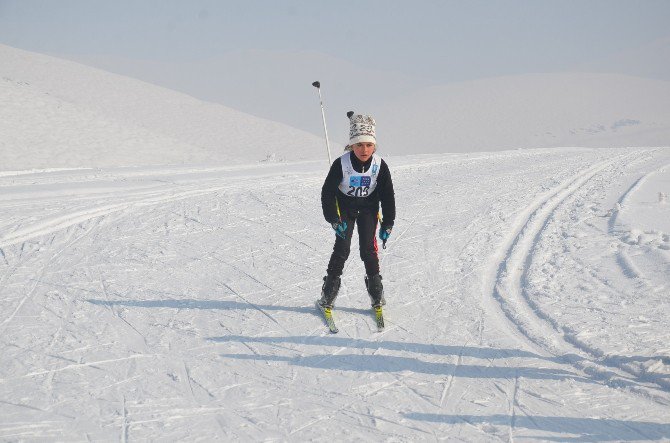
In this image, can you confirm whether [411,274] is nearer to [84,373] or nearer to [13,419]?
[84,373]

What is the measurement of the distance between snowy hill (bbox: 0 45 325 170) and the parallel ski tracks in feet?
52.9

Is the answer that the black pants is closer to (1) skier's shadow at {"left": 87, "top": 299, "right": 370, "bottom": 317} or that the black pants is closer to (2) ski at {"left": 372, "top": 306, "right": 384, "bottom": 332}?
(2) ski at {"left": 372, "top": 306, "right": 384, "bottom": 332}

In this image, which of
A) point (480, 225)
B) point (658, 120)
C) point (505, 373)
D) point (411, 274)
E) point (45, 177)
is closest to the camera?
point (505, 373)

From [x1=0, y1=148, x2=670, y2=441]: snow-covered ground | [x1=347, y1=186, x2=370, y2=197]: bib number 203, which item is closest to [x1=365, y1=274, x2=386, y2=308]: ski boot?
[x1=0, y1=148, x2=670, y2=441]: snow-covered ground

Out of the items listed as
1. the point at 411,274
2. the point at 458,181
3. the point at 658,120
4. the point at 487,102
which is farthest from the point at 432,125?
the point at 411,274

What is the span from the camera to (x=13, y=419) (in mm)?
3572

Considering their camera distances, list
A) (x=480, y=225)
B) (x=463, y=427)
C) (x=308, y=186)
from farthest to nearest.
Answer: (x=308, y=186) → (x=480, y=225) → (x=463, y=427)

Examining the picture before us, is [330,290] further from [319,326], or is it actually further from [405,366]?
[405,366]

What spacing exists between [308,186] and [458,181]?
12.5 feet

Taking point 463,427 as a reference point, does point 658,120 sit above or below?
above

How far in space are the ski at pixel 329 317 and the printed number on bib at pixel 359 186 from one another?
3.69 ft

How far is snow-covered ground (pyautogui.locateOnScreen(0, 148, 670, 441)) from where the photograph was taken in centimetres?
358

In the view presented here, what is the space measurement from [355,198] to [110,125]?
89.7 feet

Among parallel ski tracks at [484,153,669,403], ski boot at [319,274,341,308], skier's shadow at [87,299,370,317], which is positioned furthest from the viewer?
skier's shadow at [87,299,370,317]
